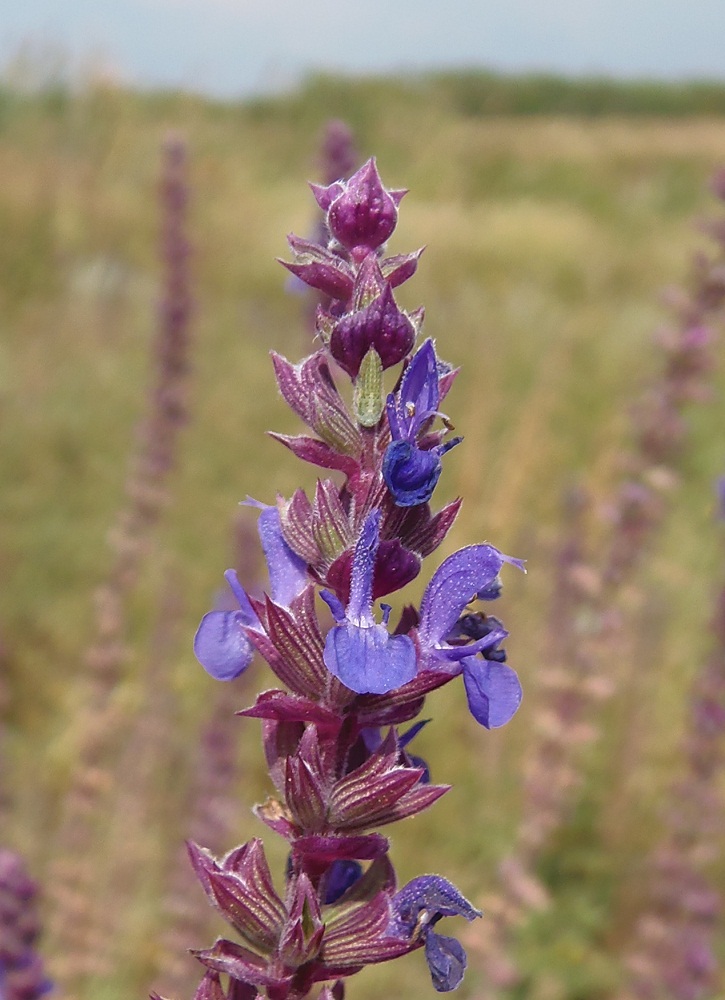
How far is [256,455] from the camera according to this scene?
23.2 ft

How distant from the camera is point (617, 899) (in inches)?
149

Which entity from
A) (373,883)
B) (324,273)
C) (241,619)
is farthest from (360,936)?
(324,273)

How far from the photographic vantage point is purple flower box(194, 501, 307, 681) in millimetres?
911

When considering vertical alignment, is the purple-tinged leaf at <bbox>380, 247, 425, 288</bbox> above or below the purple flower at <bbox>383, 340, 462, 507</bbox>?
above

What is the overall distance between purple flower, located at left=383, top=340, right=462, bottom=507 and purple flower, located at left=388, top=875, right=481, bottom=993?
333 millimetres

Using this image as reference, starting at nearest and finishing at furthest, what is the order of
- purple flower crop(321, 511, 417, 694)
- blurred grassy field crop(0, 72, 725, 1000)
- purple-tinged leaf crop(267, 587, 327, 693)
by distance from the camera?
1. purple flower crop(321, 511, 417, 694)
2. purple-tinged leaf crop(267, 587, 327, 693)
3. blurred grassy field crop(0, 72, 725, 1000)

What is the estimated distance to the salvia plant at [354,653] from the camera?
781mm

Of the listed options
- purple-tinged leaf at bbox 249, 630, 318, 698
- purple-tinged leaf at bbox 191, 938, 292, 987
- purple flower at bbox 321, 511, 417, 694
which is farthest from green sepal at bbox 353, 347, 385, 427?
purple-tinged leaf at bbox 191, 938, 292, 987

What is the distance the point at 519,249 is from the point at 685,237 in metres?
4.12

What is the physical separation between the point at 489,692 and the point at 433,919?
21 centimetres

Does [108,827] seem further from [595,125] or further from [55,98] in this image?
[595,125]

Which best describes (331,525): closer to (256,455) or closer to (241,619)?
(241,619)

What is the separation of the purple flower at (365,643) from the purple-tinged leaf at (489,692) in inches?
3.1

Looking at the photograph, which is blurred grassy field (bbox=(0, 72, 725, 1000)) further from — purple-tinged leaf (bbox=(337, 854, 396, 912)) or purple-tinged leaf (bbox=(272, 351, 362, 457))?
purple-tinged leaf (bbox=(337, 854, 396, 912))
